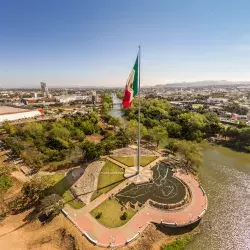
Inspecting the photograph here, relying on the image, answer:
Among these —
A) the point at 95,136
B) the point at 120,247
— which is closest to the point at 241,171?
the point at 120,247

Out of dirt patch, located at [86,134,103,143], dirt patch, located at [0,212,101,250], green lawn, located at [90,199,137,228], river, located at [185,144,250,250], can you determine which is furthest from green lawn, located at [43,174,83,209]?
dirt patch, located at [86,134,103,143]

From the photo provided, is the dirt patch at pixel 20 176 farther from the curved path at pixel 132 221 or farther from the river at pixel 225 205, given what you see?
the river at pixel 225 205

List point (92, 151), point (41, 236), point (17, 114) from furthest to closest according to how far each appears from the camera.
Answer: point (17, 114) → point (92, 151) → point (41, 236)

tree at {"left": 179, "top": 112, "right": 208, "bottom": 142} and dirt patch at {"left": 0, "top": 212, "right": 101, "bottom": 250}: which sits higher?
tree at {"left": 179, "top": 112, "right": 208, "bottom": 142}

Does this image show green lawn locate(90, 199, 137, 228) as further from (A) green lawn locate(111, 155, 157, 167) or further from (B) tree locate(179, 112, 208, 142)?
(B) tree locate(179, 112, 208, 142)

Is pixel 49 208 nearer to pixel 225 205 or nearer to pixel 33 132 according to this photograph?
pixel 225 205

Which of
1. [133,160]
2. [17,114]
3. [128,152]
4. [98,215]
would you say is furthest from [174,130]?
[17,114]

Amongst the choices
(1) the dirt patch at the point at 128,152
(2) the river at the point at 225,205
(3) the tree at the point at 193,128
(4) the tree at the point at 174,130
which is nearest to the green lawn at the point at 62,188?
(1) the dirt patch at the point at 128,152
